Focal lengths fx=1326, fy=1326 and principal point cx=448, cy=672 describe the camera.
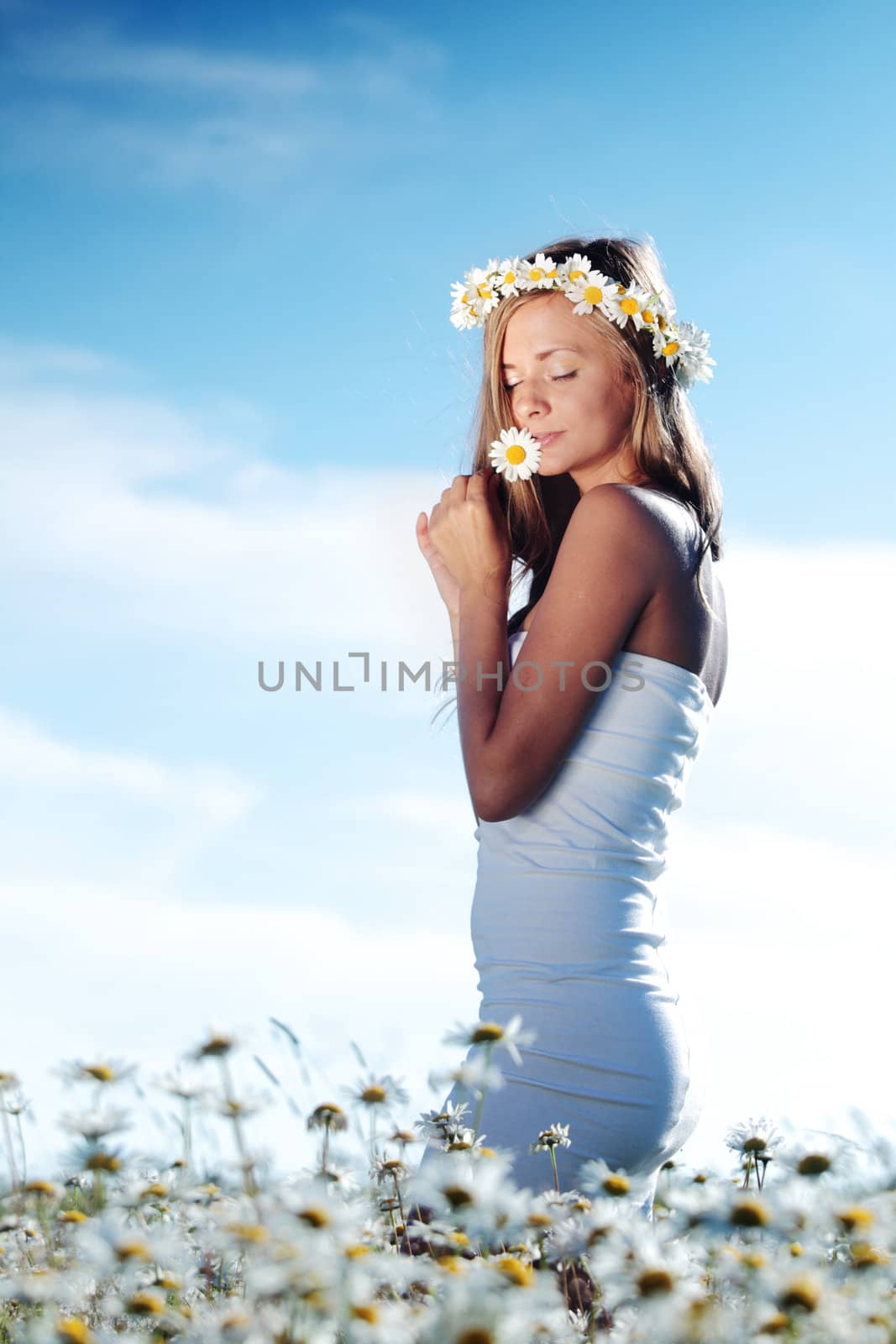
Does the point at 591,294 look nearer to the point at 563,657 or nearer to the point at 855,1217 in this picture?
the point at 563,657

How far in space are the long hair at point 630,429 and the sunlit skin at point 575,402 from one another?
3 centimetres

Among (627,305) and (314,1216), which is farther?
(627,305)

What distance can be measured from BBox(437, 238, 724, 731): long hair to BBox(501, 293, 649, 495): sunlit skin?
0.11 feet

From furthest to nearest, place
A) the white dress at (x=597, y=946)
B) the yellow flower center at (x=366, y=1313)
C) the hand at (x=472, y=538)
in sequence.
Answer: the hand at (x=472, y=538), the white dress at (x=597, y=946), the yellow flower center at (x=366, y=1313)

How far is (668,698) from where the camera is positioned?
3043 mm

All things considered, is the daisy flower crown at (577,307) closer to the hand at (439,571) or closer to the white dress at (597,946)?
the hand at (439,571)

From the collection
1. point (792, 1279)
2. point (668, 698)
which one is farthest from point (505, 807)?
point (792, 1279)

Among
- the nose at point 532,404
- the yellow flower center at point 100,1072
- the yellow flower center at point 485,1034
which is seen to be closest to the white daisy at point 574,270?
the nose at point 532,404

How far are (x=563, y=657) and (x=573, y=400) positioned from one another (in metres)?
0.94

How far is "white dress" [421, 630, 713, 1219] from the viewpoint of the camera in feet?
8.97

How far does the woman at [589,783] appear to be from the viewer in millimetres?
2750

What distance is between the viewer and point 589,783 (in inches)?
117

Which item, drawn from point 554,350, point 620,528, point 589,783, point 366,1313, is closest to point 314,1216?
point 366,1313

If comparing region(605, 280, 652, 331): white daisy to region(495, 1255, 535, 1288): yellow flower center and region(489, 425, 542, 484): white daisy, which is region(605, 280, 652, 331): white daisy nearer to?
region(489, 425, 542, 484): white daisy
